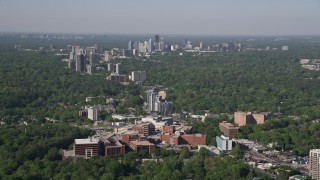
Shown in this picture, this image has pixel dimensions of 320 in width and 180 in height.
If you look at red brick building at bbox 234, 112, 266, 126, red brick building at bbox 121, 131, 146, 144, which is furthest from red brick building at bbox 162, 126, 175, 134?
red brick building at bbox 234, 112, 266, 126

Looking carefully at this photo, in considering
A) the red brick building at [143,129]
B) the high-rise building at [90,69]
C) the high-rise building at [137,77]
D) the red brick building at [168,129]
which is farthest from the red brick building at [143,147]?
the high-rise building at [90,69]

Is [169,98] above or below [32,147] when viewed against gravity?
below

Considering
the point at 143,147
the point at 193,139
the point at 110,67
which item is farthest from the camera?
the point at 110,67

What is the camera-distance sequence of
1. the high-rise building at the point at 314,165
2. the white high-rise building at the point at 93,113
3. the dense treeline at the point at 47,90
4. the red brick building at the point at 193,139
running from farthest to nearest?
1. the dense treeline at the point at 47,90
2. the white high-rise building at the point at 93,113
3. the red brick building at the point at 193,139
4. the high-rise building at the point at 314,165

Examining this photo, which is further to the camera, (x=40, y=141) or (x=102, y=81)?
(x=102, y=81)

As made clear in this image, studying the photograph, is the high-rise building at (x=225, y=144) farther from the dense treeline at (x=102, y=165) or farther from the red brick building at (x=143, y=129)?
the red brick building at (x=143, y=129)

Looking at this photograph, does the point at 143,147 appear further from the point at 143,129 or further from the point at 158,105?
the point at 158,105

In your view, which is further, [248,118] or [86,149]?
[248,118]

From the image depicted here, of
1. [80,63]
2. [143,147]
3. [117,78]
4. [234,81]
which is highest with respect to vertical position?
[80,63]

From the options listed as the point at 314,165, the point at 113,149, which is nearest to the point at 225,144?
the point at 113,149

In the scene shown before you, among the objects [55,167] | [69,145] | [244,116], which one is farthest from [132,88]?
[55,167]

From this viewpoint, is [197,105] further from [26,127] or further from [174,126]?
[26,127]
